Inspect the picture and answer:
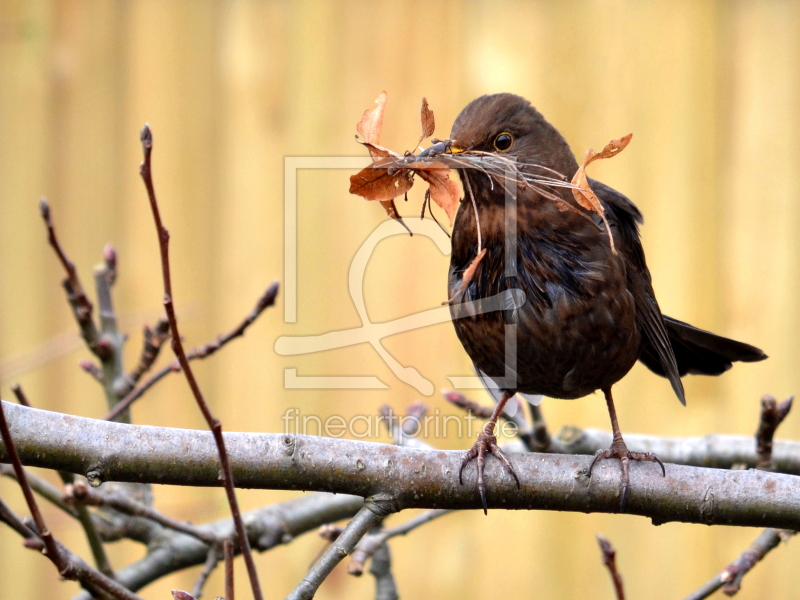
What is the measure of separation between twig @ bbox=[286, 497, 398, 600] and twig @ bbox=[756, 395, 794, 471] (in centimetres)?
79

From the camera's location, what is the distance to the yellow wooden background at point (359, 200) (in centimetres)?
264

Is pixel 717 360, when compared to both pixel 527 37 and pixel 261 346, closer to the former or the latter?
pixel 527 37

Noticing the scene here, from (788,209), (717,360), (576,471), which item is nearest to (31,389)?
(576,471)

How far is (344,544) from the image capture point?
1312 mm

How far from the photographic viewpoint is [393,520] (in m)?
3.04

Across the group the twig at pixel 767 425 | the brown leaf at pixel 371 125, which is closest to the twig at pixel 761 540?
the twig at pixel 767 425

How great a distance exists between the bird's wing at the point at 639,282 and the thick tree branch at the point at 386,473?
0.53 m

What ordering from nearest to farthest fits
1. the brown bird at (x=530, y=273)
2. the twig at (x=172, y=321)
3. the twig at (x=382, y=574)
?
the twig at (x=172, y=321) → the brown bird at (x=530, y=273) → the twig at (x=382, y=574)

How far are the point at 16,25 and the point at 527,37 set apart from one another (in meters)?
1.69

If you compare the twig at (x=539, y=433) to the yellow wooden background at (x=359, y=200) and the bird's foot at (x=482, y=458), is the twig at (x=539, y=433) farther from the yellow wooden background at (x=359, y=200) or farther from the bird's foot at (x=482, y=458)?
the yellow wooden background at (x=359, y=200)

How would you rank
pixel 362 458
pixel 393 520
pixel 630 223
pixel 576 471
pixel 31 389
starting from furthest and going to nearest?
pixel 393 520
pixel 31 389
pixel 630 223
pixel 576 471
pixel 362 458

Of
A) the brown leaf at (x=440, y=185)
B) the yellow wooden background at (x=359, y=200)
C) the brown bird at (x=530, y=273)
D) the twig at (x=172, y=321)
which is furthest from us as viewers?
the yellow wooden background at (x=359, y=200)

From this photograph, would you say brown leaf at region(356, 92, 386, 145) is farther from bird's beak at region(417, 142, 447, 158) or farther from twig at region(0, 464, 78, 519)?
twig at region(0, 464, 78, 519)

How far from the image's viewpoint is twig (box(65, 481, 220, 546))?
1.57 metres
